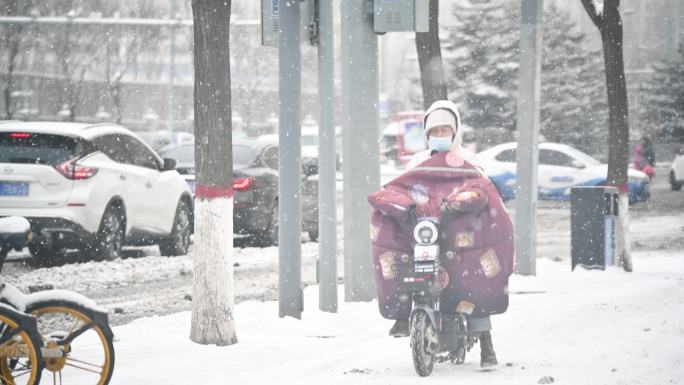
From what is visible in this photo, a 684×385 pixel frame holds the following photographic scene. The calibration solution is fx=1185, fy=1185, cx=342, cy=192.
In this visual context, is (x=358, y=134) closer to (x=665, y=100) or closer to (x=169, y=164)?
(x=169, y=164)

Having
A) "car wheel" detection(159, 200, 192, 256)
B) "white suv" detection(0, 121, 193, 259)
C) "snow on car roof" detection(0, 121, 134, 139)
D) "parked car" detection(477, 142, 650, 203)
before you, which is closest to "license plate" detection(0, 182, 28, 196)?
"white suv" detection(0, 121, 193, 259)

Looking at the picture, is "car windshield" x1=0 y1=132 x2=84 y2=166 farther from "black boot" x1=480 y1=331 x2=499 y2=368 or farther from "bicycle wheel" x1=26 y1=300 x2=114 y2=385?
"bicycle wheel" x1=26 y1=300 x2=114 y2=385

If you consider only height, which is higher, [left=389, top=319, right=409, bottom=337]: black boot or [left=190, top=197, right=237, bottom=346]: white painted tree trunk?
[left=190, top=197, right=237, bottom=346]: white painted tree trunk

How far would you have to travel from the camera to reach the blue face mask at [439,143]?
25.4 feet

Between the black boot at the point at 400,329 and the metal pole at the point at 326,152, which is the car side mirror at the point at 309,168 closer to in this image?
the metal pole at the point at 326,152

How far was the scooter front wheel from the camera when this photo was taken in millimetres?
7137

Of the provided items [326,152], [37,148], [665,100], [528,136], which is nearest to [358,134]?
[326,152]

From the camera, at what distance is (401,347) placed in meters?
8.65

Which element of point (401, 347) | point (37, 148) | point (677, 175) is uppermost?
point (37, 148)

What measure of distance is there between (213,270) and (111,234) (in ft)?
20.2

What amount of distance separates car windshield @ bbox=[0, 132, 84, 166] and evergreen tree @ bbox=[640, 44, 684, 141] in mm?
46513

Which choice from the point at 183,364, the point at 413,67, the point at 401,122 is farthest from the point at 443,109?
the point at 413,67

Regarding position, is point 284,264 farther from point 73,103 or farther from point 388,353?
point 73,103

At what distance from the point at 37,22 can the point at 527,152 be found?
1318 inches
